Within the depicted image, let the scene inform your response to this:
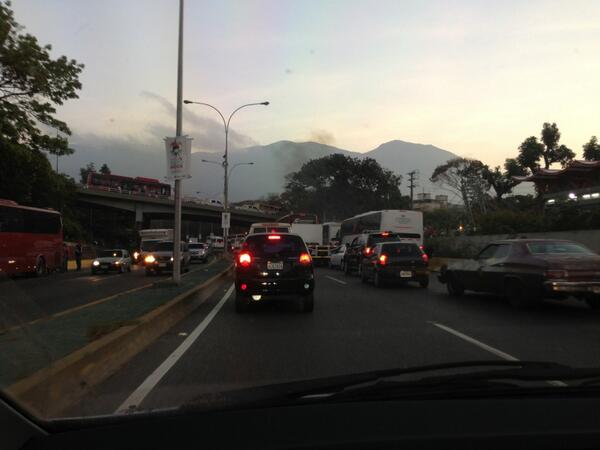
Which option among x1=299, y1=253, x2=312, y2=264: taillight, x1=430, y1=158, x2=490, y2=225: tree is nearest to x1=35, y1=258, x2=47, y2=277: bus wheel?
x1=299, y1=253, x2=312, y2=264: taillight

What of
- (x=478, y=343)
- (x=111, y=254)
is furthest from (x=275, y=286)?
(x=111, y=254)

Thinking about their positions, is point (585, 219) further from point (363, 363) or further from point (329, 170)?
point (329, 170)

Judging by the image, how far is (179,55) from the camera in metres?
17.3

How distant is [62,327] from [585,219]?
27.3 m

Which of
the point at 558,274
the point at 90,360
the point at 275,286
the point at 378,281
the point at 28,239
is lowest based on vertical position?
the point at 90,360

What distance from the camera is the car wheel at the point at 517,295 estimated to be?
1125 centimetres

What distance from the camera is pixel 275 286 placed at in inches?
446

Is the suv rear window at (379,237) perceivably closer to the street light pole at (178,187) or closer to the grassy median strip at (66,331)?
the street light pole at (178,187)

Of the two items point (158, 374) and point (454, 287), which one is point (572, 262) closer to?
point (454, 287)

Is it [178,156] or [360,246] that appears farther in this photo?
[360,246]

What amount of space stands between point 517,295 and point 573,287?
141 centimetres

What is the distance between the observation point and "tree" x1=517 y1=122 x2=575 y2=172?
59.9 meters

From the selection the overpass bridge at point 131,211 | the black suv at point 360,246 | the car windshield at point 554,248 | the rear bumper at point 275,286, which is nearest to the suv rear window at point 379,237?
the black suv at point 360,246

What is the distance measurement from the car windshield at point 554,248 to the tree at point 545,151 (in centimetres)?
5232
